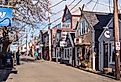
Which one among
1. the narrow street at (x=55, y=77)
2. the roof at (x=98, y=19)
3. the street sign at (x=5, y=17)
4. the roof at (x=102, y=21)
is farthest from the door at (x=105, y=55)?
the street sign at (x=5, y=17)

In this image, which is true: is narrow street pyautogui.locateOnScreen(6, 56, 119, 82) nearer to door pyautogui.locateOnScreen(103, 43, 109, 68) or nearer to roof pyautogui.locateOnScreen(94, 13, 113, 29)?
door pyautogui.locateOnScreen(103, 43, 109, 68)

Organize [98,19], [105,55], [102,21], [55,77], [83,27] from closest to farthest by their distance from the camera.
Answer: [55,77] < [105,55] < [102,21] < [98,19] < [83,27]

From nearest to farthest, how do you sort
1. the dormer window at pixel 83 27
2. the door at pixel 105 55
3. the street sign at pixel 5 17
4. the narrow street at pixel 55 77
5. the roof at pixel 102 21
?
1. the street sign at pixel 5 17
2. the narrow street at pixel 55 77
3. the door at pixel 105 55
4. the roof at pixel 102 21
5. the dormer window at pixel 83 27

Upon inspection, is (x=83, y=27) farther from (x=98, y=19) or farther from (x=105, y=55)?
(x=105, y=55)

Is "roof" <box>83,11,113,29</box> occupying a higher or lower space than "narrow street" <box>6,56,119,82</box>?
higher

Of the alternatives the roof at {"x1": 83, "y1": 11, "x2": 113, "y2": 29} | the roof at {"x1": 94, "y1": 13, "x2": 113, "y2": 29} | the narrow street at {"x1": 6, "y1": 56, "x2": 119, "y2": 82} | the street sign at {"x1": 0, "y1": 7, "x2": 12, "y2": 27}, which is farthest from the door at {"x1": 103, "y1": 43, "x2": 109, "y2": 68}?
the street sign at {"x1": 0, "y1": 7, "x2": 12, "y2": 27}

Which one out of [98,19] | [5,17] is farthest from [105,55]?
[5,17]

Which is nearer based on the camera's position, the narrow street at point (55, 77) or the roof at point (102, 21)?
the narrow street at point (55, 77)

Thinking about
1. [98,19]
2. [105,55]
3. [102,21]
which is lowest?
[105,55]

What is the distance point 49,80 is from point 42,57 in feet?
167

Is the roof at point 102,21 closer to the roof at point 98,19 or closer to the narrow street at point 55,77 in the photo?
the roof at point 98,19

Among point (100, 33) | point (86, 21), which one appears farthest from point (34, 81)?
point (86, 21)

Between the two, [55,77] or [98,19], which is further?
[98,19]

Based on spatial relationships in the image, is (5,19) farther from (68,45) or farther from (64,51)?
(64,51)
